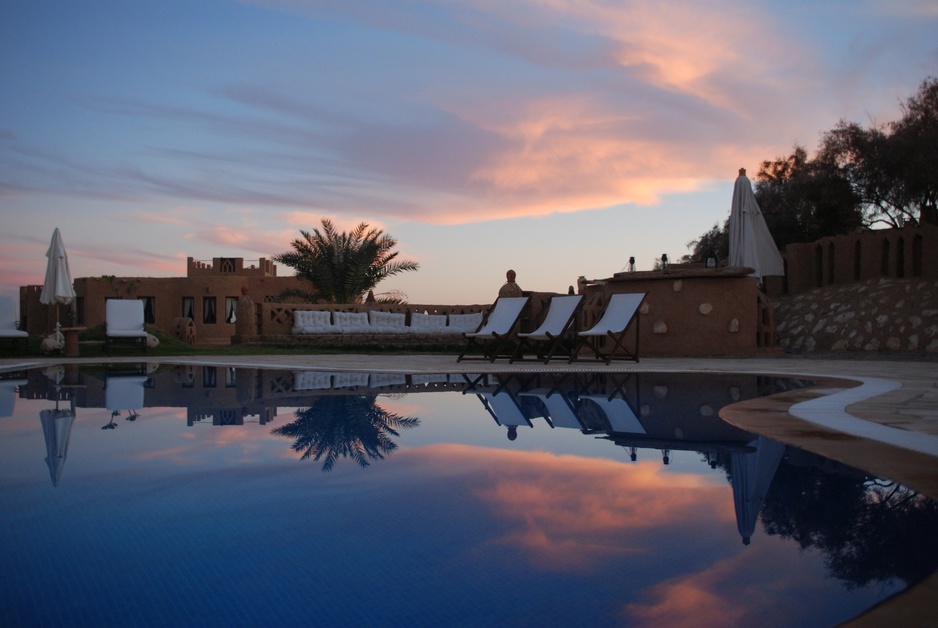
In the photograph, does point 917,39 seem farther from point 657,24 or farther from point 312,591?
point 312,591

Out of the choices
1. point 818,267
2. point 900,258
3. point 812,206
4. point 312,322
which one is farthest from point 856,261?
point 312,322

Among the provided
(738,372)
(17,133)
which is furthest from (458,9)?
(17,133)

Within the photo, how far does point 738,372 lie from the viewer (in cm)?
952

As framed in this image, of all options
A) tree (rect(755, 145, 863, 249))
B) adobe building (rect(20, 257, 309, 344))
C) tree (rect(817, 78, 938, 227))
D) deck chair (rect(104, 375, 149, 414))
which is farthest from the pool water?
adobe building (rect(20, 257, 309, 344))

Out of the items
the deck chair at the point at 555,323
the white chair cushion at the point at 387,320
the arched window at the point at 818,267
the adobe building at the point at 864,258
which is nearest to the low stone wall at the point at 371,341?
the white chair cushion at the point at 387,320

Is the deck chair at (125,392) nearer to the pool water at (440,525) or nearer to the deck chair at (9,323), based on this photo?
the pool water at (440,525)

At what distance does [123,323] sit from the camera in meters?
15.3

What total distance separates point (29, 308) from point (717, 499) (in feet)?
117

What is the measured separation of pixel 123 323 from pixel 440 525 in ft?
46.6

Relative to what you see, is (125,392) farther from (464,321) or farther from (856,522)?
(464,321)

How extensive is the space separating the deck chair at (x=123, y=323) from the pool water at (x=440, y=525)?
10.1m

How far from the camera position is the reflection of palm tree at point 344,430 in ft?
14.5

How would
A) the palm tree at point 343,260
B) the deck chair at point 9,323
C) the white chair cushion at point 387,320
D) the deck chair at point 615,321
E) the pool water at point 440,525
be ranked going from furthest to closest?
the palm tree at point 343,260 → the white chair cushion at point 387,320 → the deck chair at point 9,323 → the deck chair at point 615,321 → the pool water at point 440,525

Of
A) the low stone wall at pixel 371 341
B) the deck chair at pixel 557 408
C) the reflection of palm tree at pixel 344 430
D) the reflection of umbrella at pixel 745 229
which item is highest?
the reflection of umbrella at pixel 745 229
